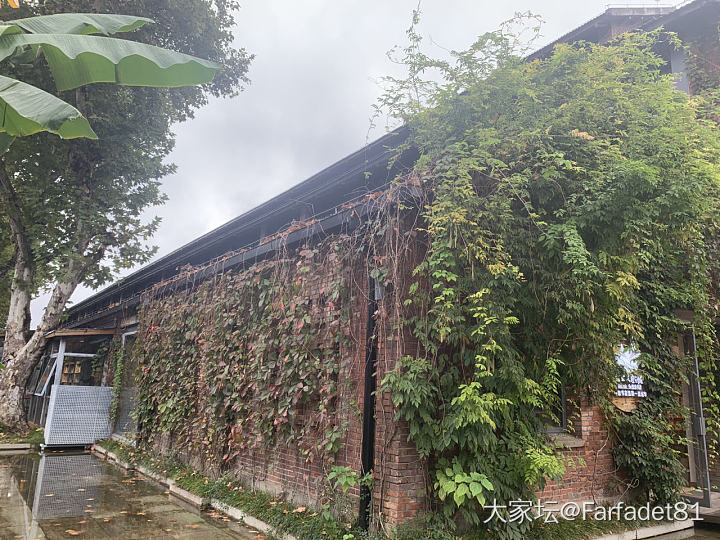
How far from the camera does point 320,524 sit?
4.50 m

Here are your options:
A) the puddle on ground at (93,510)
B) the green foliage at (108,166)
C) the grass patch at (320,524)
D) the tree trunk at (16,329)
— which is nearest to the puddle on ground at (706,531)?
the grass patch at (320,524)

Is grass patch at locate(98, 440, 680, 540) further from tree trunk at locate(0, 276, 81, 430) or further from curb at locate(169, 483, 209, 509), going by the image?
tree trunk at locate(0, 276, 81, 430)

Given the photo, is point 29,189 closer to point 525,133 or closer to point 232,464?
point 232,464

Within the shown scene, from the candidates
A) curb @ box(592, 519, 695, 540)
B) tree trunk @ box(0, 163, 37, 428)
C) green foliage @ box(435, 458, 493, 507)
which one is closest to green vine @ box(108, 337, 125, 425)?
tree trunk @ box(0, 163, 37, 428)

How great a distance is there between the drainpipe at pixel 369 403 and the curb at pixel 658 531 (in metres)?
2.49

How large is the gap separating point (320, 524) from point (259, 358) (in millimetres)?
2077

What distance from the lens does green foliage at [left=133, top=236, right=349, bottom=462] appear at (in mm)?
5078

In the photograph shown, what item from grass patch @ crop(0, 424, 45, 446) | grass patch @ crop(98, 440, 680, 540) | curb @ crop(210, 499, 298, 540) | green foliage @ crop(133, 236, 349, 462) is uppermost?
green foliage @ crop(133, 236, 349, 462)

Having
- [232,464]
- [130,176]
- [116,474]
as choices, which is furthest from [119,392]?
[232,464]

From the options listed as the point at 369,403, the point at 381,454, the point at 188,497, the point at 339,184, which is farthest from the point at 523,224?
the point at 188,497

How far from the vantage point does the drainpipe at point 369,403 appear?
4.36 m

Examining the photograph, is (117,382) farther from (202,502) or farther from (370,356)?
(370,356)

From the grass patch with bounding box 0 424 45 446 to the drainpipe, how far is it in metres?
10.4

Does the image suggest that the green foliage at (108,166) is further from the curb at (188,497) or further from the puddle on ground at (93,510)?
the curb at (188,497)
